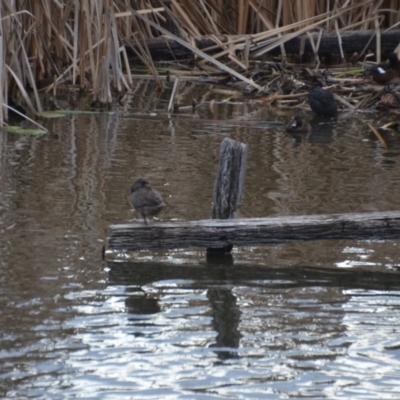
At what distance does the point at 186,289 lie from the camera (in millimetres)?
6723

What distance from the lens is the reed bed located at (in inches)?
506

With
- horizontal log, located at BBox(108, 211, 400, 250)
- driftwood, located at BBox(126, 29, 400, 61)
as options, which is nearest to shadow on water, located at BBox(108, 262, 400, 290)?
horizontal log, located at BBox(108, 211, 400, 250)

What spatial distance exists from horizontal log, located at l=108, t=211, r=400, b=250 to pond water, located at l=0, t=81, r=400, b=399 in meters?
0.21

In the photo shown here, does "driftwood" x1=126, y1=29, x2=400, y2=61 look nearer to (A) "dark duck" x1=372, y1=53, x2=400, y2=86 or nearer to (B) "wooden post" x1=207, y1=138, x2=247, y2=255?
(A) "dark duck" x1=372, y1=53, x2=400, y2=86

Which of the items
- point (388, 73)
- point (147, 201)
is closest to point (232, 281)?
point (147, 201)

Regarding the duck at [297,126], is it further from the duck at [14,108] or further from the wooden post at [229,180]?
the wooden post at [229,180]

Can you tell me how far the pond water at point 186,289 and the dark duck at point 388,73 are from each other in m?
3.25

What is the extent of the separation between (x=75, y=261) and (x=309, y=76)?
9445 mm

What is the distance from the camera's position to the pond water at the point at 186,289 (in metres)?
5.23

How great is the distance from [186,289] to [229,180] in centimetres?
95

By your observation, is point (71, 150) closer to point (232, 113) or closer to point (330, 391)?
point (232, 113)

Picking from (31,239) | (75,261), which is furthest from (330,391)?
(31,239)

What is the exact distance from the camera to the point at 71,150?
38.1ft

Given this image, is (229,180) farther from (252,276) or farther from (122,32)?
(122,32)
